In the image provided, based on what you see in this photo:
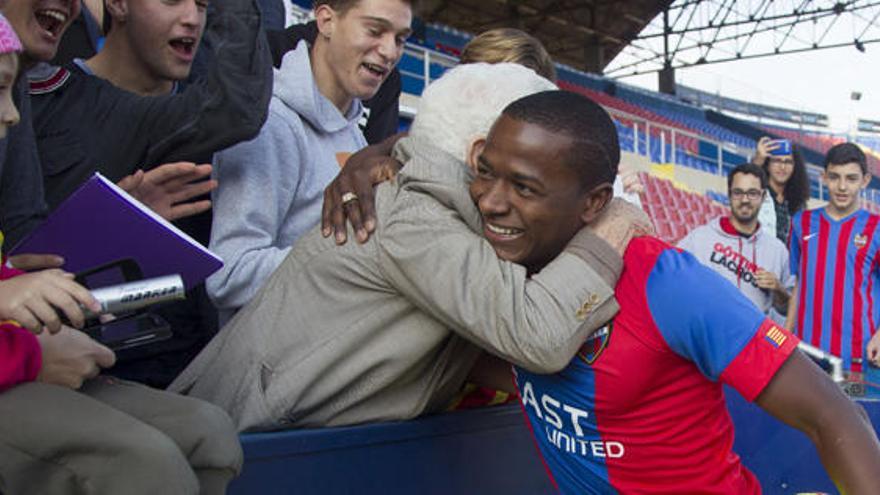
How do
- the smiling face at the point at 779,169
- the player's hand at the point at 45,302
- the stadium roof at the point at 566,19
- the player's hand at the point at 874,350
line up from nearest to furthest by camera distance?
the player's hand at the point at 45,302, the player's hand at the point at 874,350, the smiling face at the point at 779,169, the stadium roof at the point at 566,19

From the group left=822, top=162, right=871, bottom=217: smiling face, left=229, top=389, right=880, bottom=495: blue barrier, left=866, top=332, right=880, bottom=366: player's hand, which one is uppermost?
left=229, top=389, right=880, bottom=495: blue barrier

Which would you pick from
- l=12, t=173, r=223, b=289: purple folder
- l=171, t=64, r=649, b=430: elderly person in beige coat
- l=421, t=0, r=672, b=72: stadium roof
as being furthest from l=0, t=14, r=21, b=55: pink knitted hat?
l=421, t=0, r=672, b=72: stadium roof

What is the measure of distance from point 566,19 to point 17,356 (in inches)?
862

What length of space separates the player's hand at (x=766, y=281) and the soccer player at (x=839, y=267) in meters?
Result: 0.16

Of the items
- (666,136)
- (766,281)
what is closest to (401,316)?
(766,281)

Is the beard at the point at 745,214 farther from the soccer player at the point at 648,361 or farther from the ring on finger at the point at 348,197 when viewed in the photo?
the ring on finger at the point at 348,197

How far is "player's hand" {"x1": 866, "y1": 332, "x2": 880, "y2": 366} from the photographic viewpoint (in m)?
4.21

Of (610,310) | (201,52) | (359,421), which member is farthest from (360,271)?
(201,52)

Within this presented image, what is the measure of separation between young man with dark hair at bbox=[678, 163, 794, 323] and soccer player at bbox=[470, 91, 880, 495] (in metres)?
3.54

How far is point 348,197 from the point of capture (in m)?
1.55

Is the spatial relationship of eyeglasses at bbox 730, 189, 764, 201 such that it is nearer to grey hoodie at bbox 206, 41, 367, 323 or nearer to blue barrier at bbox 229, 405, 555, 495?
grey hoodie at bbox 206, 41, 367, 323

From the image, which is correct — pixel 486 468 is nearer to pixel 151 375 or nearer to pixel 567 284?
pixel 567 284

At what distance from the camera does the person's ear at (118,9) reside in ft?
6.98

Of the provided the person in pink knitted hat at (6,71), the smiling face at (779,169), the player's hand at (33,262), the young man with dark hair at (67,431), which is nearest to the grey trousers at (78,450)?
the young man with dark hair at (67,431)
